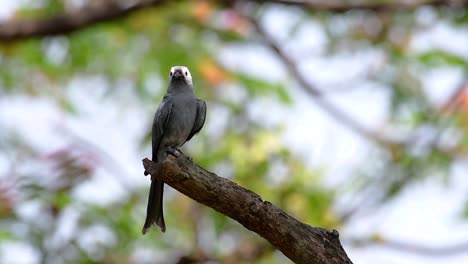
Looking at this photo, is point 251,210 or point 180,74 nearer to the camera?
point 251,210

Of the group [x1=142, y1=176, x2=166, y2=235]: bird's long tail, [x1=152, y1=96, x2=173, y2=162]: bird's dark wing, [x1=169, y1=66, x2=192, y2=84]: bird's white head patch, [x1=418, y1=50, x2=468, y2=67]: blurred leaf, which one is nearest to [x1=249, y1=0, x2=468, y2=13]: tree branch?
[x1=418, y1=50, x2=468, y2=67]: blurred leaf

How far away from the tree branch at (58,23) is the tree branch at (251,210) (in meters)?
4.54

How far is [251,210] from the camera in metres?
4.59

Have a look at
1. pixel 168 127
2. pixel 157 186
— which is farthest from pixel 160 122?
pixel 157 186

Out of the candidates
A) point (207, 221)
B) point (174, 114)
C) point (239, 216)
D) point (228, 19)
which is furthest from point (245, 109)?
point (239, 216)

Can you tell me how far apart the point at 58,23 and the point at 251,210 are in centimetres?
484

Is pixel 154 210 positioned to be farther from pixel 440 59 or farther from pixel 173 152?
pixel 440 59

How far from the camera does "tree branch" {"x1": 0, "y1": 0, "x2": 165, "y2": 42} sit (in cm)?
883

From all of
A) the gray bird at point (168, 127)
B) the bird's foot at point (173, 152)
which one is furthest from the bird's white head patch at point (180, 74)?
the bird's foot at point (173, 152)

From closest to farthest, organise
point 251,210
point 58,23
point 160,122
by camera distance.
Result: point 251,210
point 160,122
point 58,23

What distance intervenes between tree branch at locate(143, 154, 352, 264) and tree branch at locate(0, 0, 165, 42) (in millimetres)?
4541

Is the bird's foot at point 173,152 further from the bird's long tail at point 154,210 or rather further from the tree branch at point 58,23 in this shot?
the tree branch at point 58,23

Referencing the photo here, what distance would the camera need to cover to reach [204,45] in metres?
11.8

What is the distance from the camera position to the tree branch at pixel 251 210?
4.57 metres
